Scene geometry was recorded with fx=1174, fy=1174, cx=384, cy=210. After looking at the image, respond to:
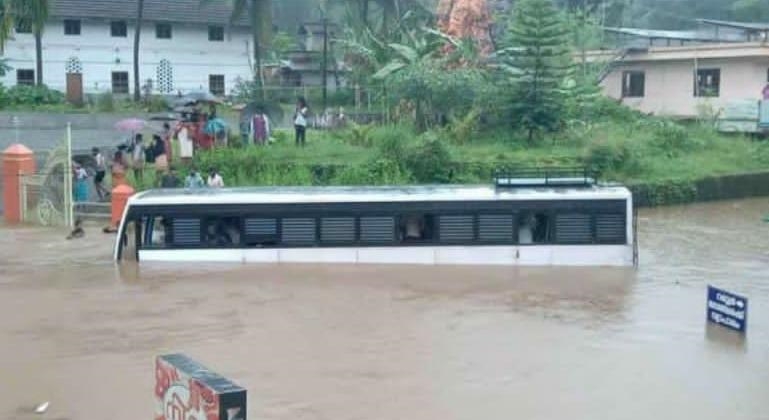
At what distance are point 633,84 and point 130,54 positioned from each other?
20.7 metres

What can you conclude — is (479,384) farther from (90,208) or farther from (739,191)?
(739,191)

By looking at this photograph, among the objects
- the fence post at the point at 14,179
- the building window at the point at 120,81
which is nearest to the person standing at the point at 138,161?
the fence post at the point at 14,179

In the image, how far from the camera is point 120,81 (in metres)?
49.3

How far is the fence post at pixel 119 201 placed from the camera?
2475 cm

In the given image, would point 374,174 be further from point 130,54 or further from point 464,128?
point 130,54

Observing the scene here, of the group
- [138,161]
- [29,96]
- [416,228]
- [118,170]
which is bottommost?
[416,228]

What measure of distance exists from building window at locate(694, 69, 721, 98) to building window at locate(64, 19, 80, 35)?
24.7 metres

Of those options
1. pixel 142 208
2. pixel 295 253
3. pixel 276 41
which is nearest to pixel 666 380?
pixel 295 253

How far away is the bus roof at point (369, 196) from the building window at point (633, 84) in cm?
2328

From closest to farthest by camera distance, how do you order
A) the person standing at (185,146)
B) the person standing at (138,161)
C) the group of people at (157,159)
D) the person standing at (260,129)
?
the group of people at (157,159) < the person standing at (138,161) < the person standing at (185,146) < the person standing at (260,129)

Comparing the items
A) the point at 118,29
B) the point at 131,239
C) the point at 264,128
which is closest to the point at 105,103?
the point at 118,29

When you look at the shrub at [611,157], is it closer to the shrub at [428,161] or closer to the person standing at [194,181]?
the shrub at [428,161]

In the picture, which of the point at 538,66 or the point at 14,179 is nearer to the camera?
the point at 14,179

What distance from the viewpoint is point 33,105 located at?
40875 millimetres
